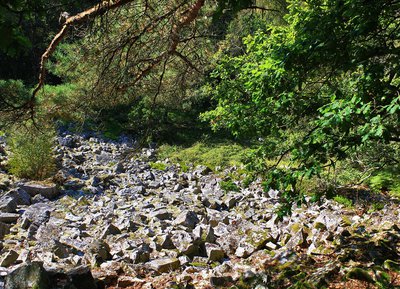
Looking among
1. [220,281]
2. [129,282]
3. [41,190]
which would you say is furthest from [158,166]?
[220,281]

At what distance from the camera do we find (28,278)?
10.9 ft

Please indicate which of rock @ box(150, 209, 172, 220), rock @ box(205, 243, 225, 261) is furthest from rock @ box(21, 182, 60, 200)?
rock @ box(205, 243, 225, 261)

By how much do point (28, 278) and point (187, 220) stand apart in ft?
9.78

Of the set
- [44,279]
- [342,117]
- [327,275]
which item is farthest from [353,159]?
[44,279]

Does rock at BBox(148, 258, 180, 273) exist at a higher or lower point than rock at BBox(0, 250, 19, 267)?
lower

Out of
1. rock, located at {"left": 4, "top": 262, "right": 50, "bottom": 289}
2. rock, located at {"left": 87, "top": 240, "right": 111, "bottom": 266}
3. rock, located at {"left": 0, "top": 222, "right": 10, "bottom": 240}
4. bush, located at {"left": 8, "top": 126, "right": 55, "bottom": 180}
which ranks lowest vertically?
rock, located at {"left": 87, "top": 240, "right": 111, "bottom": 266}

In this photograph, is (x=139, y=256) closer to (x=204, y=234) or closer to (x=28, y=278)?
(x=204, y=234)

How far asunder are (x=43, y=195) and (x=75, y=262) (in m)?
3.05

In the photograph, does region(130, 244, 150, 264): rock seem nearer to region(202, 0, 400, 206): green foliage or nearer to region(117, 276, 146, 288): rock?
region(117, 276, 146, 288): rock

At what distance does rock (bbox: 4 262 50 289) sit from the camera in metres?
3.28

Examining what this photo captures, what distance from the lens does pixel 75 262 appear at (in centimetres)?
452

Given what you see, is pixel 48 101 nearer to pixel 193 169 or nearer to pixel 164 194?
pixel 164 194

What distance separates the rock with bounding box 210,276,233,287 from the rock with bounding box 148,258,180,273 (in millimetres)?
689

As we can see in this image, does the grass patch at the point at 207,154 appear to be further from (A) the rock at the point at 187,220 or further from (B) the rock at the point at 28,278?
(B) the rock at the point at 28,278
